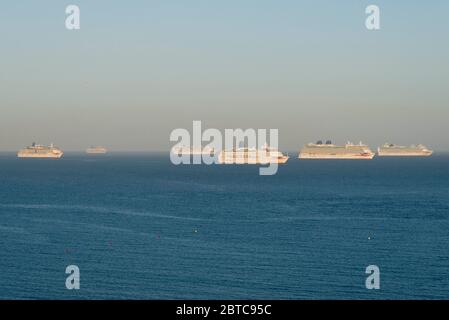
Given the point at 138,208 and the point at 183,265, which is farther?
the point at 138,208

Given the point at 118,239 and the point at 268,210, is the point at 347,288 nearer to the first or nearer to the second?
the point at 118,239

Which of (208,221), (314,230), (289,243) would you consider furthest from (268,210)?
(289,243)
